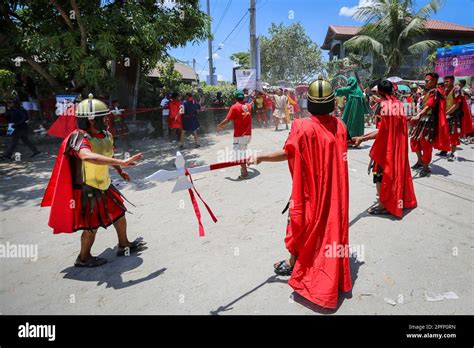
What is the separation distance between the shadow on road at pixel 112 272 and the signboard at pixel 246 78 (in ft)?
37.1

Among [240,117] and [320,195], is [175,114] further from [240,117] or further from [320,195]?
[320,195]

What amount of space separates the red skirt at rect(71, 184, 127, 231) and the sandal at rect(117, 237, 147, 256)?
50cm

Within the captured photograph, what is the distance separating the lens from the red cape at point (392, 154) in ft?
14.3

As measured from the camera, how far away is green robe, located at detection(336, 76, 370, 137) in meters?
7.98

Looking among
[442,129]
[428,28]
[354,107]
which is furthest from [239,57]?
[442,129]

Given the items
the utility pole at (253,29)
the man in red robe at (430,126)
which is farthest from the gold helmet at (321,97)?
the utility pole at (253,29)

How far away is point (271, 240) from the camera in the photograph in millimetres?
4098

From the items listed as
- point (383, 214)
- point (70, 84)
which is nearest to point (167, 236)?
point (383, 214)

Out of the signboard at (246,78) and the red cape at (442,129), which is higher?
the signboard at (246,78)

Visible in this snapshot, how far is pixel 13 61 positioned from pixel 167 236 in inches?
382

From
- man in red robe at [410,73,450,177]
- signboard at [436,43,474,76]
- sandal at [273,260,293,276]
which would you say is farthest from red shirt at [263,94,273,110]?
sandal at [273,260,293,276]

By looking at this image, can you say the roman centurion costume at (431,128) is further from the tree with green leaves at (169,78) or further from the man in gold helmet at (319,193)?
the tree with green leaves at (169,78)

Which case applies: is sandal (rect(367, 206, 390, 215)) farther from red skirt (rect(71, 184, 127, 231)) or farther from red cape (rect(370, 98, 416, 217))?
red skirt (rect(71, 184, 127, 231))

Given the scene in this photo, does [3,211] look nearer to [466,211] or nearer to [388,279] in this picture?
[388,279]
